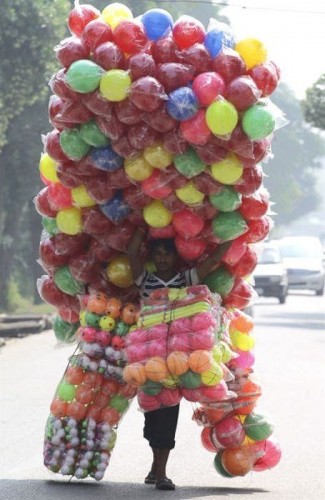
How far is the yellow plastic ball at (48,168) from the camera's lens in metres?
8.79

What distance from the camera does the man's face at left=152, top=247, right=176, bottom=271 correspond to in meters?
8.49

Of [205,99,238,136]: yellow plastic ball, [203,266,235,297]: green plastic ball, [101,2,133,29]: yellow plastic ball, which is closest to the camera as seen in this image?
[205,99,238,136]: yellow plastic ball

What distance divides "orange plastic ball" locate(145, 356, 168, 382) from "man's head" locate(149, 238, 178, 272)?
71cm

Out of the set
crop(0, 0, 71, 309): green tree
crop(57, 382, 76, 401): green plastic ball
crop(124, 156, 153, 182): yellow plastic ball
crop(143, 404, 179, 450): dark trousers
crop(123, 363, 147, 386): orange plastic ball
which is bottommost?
crop(143, 404, 179, 450): dark trousers

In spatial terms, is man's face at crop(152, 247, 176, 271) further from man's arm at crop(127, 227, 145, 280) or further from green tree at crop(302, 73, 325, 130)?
green tree at crop(302, 73, 325, 130)

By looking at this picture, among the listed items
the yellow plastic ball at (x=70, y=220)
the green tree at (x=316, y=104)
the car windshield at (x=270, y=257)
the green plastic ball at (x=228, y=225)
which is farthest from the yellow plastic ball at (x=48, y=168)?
the car windshield at (x=270, y=257)

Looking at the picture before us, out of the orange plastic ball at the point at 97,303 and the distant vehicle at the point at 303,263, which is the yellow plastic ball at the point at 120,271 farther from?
the distant vehicle at the point at 303,263

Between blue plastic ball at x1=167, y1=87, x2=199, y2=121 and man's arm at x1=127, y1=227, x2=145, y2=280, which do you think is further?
man's arm at x1=127, y1=227, x2=145, y2=280

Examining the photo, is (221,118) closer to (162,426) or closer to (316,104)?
(162,426)

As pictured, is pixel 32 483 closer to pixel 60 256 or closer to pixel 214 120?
pixel 60 256

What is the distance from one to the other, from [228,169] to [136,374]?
1.31 m

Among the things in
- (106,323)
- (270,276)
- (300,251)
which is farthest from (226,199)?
(300,251)

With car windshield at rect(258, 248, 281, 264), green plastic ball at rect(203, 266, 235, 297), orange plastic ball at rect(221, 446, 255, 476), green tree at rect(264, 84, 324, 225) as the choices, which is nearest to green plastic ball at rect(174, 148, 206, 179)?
green plastic ball at rect(203, 266, 235, 297)

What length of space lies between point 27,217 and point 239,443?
118ft
